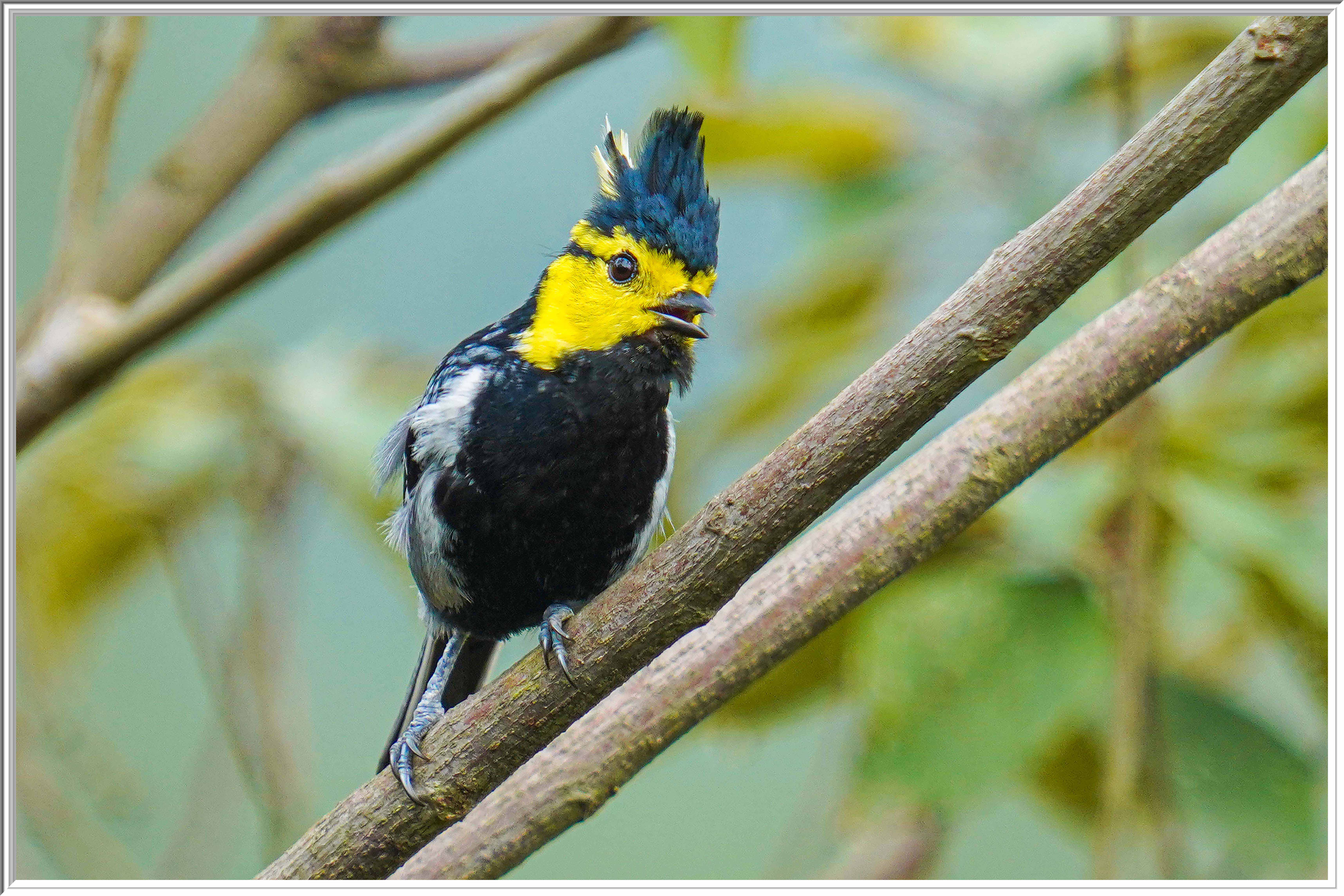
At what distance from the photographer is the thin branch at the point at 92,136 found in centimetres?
126

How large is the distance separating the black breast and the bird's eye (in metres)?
0.08

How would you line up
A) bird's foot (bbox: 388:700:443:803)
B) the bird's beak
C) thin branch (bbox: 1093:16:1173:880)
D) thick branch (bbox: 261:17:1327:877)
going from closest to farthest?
thick branch (bbox: 261:17:1327:877), bird's foot (bbox: 388:700:443:803), the bird's beak, thin branch (bbox: 1093:16:1173:880)

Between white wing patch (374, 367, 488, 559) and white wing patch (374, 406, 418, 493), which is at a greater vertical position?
white wing patch (374, 406, 418, 493)

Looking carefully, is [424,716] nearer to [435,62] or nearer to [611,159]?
[611,159]

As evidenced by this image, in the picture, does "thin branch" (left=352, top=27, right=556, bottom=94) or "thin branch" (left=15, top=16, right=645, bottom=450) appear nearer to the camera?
"thin branch" (left=15, top=16, right=645, bottom=450)

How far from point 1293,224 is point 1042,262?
1.03ft

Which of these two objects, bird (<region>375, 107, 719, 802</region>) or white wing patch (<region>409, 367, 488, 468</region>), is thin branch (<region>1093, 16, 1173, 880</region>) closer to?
bird (<region>375, 107, 719, 802</region>)

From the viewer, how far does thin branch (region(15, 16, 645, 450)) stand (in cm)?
118

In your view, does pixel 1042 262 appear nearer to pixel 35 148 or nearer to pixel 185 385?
pixel 35 148

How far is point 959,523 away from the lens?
1.11 m

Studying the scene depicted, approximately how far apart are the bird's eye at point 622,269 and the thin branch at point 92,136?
584 mm

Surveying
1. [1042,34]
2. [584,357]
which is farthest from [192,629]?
[1042,34]

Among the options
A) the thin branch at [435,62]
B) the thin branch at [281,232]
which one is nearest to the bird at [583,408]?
the thin branch at [281,232]

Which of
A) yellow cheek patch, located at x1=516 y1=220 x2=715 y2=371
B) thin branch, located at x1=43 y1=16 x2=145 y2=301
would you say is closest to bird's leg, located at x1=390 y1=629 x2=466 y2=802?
yellow cheek patch, located at x1=516 y1=220 x2=715 y2=371
